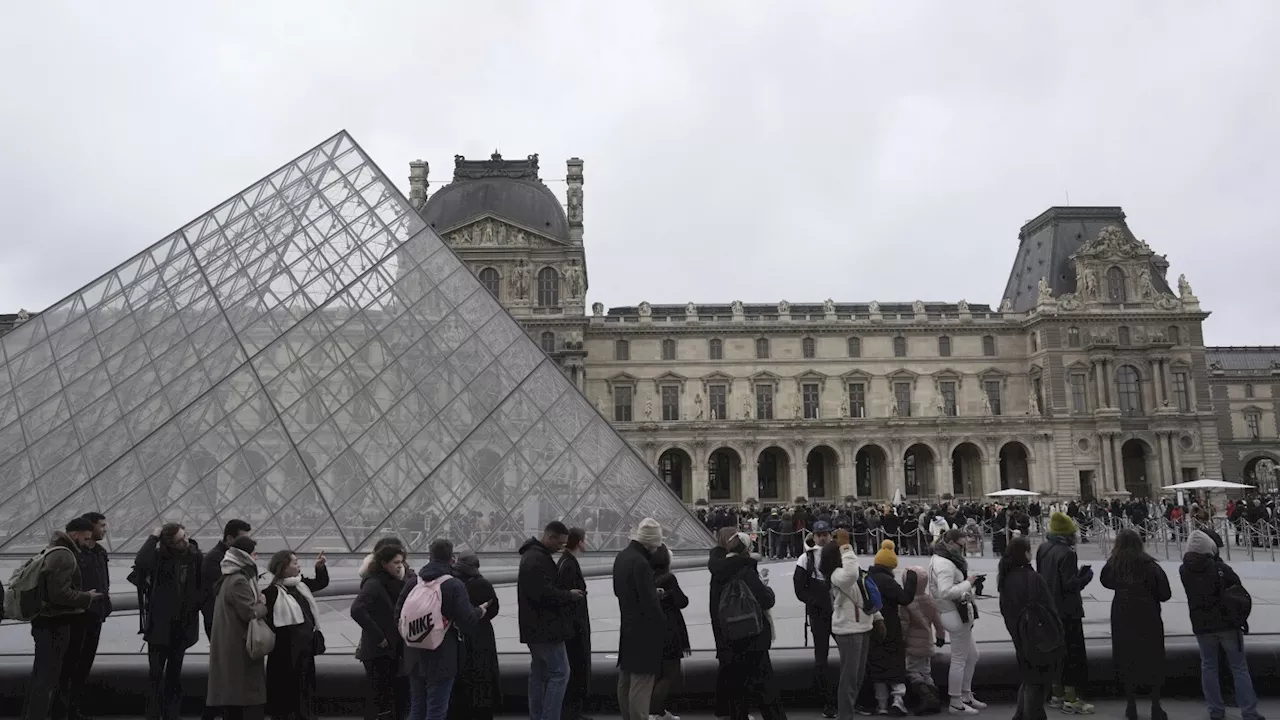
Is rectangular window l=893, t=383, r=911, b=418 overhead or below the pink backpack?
overhead

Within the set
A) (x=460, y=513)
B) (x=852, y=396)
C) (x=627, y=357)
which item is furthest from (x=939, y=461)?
(x=460, y=513)

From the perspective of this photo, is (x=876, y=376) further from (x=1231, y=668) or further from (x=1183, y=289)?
(x=1231, y=668)

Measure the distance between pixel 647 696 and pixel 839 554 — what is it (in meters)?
1.37

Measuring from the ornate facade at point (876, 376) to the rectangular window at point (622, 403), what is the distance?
7 centimetres

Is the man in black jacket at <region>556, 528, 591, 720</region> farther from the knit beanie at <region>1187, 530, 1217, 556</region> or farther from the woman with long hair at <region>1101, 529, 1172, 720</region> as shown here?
the knit beanie at <region>1187, 530, 1217, 556</region>

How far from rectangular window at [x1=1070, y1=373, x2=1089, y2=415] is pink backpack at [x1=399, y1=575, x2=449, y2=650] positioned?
140 feet

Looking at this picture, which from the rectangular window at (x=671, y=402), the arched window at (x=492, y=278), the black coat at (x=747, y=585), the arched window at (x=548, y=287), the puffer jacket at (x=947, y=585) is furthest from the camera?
the rectangular window at (x=671, y=402)

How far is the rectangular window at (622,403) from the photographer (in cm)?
4178

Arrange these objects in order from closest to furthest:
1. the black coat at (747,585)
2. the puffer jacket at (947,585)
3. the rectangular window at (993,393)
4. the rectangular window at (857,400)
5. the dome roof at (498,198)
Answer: the black coat at (747,585) → the puffer jacket at (947,585) → the dome roof at (498,198) → the rectangular window at (857,400) → the rectangular window at (993,393)

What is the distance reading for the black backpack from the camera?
487cm

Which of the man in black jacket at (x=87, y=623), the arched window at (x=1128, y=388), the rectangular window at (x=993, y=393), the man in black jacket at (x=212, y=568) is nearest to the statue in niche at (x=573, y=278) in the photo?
the rectangular window at (x=993, y=393)

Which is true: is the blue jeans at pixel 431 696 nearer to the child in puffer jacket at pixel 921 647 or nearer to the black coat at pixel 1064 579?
the child in puffer jacket at pixel 921 647

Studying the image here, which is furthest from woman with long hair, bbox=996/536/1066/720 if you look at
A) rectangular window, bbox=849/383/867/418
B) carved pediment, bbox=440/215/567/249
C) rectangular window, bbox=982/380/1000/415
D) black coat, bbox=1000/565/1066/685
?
rectangular window, bbox=982/380/1000/415

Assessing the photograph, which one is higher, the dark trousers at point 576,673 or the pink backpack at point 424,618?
the pink backpack at point 424,618
